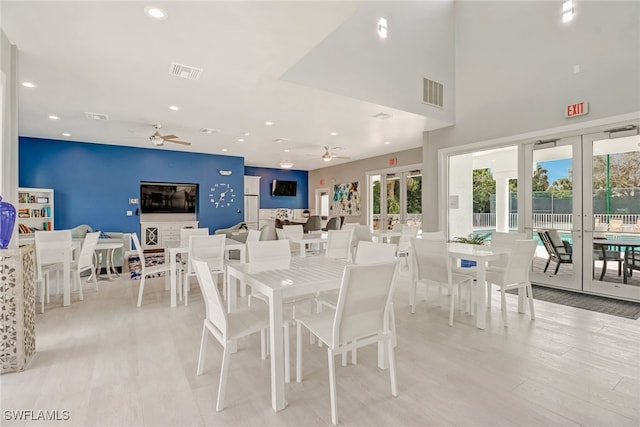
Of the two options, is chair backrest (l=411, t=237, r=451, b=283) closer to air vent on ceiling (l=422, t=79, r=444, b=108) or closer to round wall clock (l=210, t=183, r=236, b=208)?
air vent on ceiling (l=422, t=79, r=444, b=108)

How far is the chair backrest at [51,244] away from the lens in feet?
12.8

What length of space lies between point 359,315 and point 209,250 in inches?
108

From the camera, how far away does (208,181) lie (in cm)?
895

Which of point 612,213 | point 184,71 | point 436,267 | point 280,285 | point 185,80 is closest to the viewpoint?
point 280,285

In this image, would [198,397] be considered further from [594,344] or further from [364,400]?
[594,344]

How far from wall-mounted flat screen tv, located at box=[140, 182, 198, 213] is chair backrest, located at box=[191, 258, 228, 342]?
740 cm

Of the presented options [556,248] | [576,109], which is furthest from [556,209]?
[576,109]

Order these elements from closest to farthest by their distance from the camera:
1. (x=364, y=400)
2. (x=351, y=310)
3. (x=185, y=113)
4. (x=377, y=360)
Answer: (x=351, y=310) → (x=364, y=400) → (x=377, y=360) → (x=185, y=113)

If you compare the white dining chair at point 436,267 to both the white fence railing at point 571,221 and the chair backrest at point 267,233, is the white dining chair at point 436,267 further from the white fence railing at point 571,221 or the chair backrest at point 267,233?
the chair backrest at point 267,233

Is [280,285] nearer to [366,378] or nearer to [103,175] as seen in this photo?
[366,378]

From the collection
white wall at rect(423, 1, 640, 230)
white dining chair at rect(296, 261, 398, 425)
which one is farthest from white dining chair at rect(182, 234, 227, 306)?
white wall at rect(423, 1, 640, 230)

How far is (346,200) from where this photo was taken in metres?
10.8

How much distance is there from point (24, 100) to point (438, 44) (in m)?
Result: 6.64

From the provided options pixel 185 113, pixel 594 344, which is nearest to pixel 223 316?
pixel 594 344
